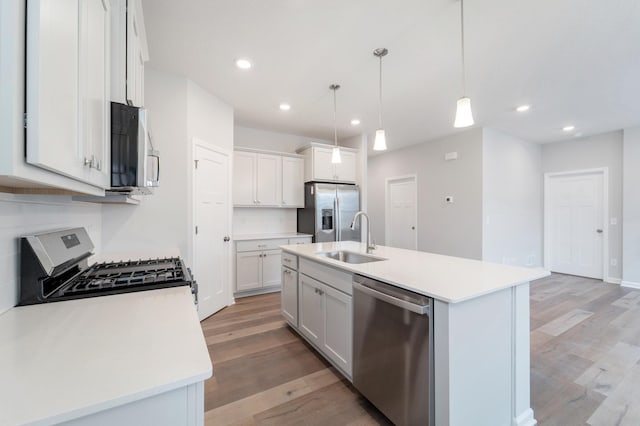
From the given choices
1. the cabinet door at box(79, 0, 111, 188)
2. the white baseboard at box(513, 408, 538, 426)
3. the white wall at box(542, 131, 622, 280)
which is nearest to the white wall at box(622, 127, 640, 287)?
the white wall at box(542, 131, 622, 280)

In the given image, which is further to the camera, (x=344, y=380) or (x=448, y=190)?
(x=448, y=190)

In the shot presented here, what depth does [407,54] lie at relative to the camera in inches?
97.3

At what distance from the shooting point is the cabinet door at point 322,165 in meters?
4.58

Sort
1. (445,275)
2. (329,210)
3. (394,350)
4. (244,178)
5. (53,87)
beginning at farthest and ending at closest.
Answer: (329,210) → (244,178) → (445,275) → (394,350) → (53,87)

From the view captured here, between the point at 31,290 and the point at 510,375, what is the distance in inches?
95.7

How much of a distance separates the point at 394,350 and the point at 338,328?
0.60 m

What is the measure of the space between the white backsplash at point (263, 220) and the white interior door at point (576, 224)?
17.4 ft

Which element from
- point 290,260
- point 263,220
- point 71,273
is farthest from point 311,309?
point 263,220

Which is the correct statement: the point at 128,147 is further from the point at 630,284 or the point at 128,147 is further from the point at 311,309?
the point at 630,284

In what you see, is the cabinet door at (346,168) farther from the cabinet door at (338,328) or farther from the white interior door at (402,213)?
the cabinet door at (338,328)

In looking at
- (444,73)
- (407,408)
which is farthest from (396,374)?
(444,73)

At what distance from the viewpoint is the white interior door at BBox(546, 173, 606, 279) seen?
4.95 m

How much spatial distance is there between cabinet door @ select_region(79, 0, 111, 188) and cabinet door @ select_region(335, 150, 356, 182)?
387 cm

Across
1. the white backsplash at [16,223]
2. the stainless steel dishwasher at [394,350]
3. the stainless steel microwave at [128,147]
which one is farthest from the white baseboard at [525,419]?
the white backsplash at [16,223]
